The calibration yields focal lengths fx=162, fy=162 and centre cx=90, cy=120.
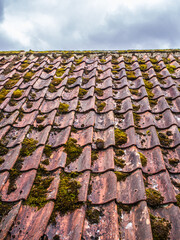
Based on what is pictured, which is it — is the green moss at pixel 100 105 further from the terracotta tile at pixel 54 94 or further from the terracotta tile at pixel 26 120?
the terracotta tile at pixel 26 120

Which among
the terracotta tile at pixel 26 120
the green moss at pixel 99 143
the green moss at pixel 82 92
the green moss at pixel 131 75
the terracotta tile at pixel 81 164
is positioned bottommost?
the terracotta tile at pixel 81 164

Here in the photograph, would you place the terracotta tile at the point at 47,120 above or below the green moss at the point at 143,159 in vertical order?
above

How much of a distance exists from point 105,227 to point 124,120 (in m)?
1.53

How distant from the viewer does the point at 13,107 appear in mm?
2760

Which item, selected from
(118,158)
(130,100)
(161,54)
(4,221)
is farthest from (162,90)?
(4,221)

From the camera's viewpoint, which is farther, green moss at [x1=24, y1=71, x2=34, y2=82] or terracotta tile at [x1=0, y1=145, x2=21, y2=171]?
green moss at [x1=24, y1=71, x2=34, y2=82]

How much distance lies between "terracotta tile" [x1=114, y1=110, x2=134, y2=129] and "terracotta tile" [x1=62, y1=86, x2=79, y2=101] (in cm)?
93

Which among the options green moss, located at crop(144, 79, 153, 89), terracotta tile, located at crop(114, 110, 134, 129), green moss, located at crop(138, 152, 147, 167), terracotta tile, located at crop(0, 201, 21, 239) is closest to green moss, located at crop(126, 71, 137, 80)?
green moss, located at crop(144, 79, 153, 89)

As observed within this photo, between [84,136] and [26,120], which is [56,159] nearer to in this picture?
[84,136]

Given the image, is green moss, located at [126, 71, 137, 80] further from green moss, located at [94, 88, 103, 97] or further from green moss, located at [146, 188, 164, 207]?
green moss, located at [146, 188, 164, 207]

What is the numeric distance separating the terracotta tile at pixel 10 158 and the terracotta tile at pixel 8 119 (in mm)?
538

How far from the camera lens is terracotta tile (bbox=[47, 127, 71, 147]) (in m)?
2.09

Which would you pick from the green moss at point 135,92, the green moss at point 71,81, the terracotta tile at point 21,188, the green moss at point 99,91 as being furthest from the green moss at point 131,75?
the terracotta tile at point 21,188

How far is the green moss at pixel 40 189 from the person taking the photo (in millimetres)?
1469
